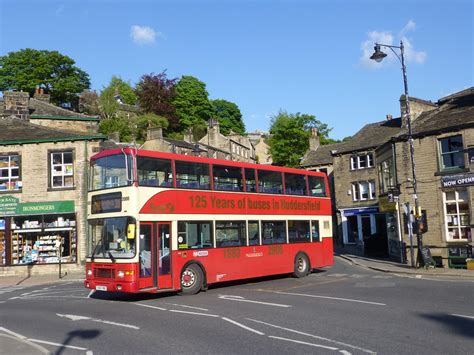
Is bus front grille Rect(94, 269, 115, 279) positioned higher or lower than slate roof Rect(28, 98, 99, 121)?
lower

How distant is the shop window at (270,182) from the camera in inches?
716

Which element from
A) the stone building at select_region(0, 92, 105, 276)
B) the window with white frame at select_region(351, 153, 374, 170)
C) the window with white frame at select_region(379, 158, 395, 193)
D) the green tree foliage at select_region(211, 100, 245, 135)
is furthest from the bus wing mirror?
the green tree foliage at select_region(211, 100, 245, 135)

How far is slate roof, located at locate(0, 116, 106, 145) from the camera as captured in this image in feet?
87.7

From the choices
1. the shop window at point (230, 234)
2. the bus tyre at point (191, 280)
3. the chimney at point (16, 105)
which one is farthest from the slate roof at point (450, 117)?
the chimney at point (16, 105)

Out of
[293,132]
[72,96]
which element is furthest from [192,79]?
[293,132]

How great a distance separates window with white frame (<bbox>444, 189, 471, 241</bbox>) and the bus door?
14222mm

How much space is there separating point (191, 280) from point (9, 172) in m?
Result: 16.7

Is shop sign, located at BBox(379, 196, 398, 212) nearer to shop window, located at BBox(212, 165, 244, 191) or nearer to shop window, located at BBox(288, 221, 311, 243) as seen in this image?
shop window, located at BBox(288, 221, 311, 243)

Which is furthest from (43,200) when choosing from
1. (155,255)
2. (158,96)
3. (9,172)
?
(158,96)

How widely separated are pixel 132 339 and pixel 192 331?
46.9 inches

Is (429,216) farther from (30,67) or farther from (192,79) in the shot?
(192,79)

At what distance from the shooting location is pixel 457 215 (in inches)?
863

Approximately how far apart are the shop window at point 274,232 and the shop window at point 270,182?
4.18ft

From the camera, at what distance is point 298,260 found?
65.1 feet
